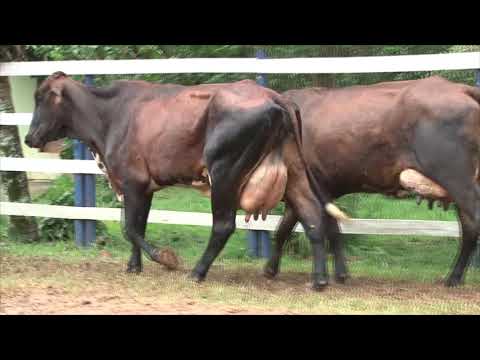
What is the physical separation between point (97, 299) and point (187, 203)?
5.54 metres

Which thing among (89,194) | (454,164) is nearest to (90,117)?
(89,194)

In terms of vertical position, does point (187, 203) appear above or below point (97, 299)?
below

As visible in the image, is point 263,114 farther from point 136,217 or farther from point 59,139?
point 59,139

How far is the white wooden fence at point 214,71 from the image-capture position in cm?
830

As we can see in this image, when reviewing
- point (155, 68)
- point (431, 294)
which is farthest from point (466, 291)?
point (155, 68)

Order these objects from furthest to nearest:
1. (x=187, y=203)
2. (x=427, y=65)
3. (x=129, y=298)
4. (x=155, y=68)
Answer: (x=187, y=203), (x=155, y=68), (x=427, y=65), (x=129, y=298)

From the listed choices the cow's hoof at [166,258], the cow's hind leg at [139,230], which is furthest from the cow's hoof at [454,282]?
the cow's hind leg at [139,230]

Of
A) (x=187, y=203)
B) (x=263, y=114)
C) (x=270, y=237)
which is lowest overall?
(x=187, y=203)

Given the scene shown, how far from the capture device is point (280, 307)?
22.2 ft

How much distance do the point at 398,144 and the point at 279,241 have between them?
1.60 m

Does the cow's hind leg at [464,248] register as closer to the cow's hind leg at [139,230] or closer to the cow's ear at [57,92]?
the cow's hind leg at [139,230]

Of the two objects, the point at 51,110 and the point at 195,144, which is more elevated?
the point at 195,144

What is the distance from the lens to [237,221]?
938cm

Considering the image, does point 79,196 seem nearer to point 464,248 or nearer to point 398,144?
point 398,144
